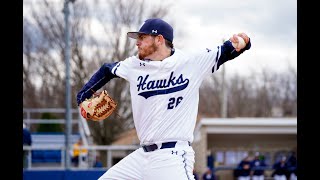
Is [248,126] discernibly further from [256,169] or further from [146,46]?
[146,46]

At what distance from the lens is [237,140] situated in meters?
28.3

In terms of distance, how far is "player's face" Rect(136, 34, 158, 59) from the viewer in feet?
21.2

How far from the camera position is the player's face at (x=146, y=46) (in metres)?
6.46

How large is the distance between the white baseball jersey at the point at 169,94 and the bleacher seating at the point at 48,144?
50.4ft

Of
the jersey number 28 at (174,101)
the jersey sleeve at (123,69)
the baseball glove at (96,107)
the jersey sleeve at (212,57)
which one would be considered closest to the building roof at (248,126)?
the baseball glove at (96,107)

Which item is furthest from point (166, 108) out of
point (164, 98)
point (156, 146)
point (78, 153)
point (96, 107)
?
point (78, 153)

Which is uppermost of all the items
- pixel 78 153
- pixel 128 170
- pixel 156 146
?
pixel 156 146

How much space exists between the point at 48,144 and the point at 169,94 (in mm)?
17842

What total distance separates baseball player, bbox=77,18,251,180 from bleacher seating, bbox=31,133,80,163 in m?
15.4

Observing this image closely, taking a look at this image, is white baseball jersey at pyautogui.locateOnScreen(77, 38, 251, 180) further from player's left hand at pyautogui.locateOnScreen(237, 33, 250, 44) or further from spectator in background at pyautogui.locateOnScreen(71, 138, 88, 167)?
spectator in background at pyautogui.locateOnScreen(71, 138, 88, 167)

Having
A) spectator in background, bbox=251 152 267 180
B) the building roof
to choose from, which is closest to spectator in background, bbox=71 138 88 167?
the building roof

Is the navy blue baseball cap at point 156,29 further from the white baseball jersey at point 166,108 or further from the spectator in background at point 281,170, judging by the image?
the spectator in background at point 281,170

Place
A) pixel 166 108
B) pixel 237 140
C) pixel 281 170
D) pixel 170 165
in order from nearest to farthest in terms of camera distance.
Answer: pixel 170 165, pixel 166 108, pixel 281 170, pixel 237 140
